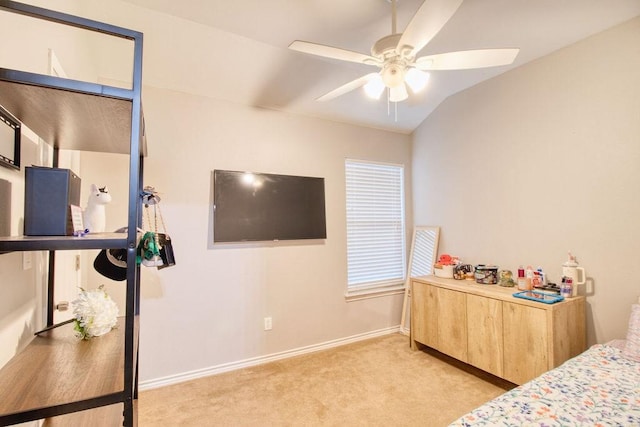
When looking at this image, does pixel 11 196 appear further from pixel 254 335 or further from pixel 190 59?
pixel 254 335

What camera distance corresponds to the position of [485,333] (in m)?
2.53

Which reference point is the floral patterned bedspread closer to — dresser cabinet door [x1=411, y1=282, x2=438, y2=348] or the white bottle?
the white bottle

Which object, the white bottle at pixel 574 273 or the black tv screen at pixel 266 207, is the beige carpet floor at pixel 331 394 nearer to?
the white bottle at pixel 574 273

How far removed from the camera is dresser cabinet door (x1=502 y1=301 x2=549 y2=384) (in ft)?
7.09

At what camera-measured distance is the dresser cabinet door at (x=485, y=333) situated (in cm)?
244

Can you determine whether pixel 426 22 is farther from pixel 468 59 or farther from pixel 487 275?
pixel 487 275

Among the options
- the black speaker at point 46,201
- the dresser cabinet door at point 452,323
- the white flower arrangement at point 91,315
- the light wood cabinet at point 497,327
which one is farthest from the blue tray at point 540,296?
the black speaker at point 46,201

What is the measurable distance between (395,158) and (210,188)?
2.32 metres

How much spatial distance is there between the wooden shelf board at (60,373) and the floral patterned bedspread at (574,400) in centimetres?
136

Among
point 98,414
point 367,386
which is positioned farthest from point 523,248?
point 98,414

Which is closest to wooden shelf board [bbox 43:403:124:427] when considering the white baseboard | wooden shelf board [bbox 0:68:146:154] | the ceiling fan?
wooden shelf board [bbox 0:68:146:154]

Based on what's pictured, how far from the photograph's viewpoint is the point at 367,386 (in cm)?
252

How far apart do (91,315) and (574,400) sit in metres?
2.19

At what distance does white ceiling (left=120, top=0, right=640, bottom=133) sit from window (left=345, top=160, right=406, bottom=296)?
121cm
